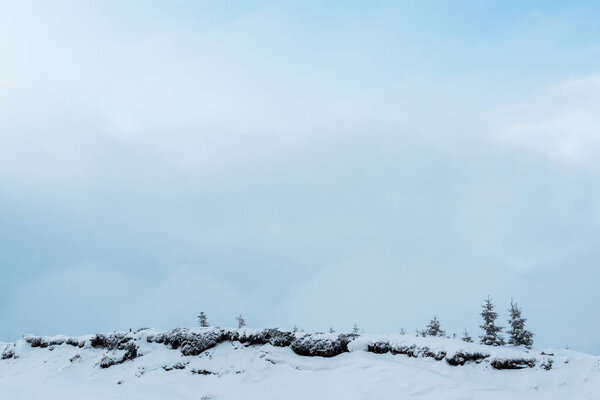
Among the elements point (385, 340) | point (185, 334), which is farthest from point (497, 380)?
point (185, 334)

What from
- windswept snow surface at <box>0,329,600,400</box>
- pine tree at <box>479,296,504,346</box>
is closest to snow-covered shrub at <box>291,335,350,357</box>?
windswept snow surface at <box>0,329,600,400</box>

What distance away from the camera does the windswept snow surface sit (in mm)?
15352

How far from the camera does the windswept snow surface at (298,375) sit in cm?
1535

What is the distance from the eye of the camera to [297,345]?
21.2 meters

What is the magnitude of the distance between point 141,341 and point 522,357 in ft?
64.7

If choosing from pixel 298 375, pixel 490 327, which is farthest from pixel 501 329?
pixel 298 375

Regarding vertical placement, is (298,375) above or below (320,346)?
below

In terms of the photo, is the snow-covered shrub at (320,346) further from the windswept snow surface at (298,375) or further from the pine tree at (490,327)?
the pine tree at (490,327)

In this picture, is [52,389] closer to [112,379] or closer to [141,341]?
[112,379]

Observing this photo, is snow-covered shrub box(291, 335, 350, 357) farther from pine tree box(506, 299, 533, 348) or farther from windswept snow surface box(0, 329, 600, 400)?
pine tree box(506, 299, 533, 348)

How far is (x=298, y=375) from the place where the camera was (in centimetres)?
1914

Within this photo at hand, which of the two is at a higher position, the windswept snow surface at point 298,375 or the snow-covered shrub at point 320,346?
the snow-covered shrub at point 320,346

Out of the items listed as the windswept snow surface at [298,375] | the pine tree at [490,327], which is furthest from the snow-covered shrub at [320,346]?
the pine tree at [490,327]

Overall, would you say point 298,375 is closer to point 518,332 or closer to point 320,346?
point 320,346
